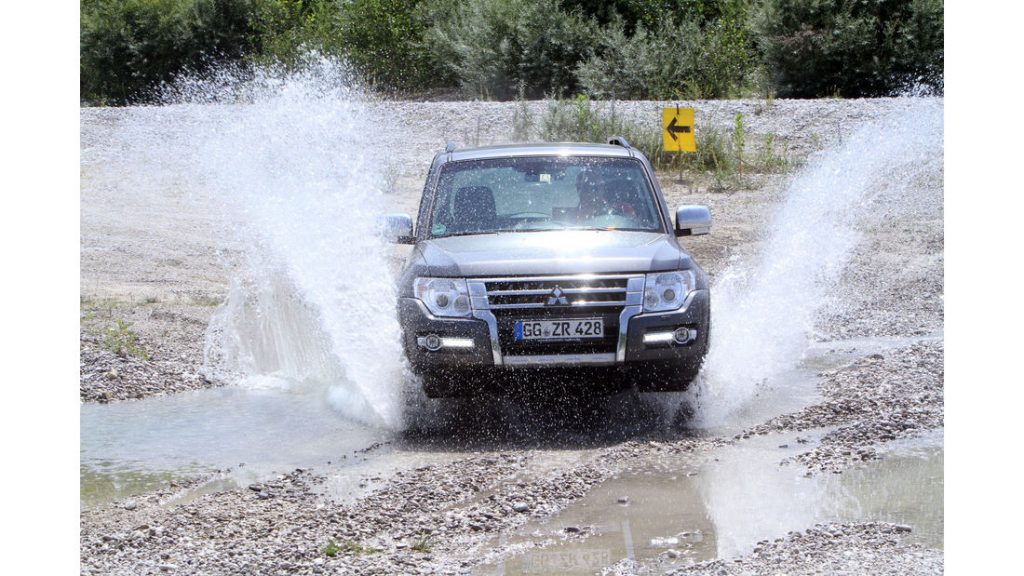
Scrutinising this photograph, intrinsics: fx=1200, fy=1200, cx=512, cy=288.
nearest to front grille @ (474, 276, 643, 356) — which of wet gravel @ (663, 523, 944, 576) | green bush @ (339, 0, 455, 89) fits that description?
wet gravel @ (663, 523, 944, 576)

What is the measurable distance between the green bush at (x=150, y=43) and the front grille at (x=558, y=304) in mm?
31005

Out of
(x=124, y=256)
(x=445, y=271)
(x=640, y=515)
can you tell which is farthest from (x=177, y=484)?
(x=124, y=256)

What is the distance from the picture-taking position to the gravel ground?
16.5 ft

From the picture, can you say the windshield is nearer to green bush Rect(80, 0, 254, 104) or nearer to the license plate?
the license plate

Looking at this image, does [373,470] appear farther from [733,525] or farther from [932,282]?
[932,282]

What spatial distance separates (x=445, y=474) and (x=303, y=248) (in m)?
5.82

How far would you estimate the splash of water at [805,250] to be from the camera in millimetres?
8969

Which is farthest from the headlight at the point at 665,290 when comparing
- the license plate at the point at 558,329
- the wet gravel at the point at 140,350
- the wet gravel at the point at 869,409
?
the wet gravel at the point at 140,350

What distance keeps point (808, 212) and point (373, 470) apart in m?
11.8

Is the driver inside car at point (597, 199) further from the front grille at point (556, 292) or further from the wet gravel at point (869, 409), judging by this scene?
the wet gravel at point (869, 409)

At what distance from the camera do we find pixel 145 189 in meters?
19.1

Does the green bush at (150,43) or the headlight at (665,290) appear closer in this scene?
the headlight at (665,290)

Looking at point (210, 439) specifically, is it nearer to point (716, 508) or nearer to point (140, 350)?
point (140, 350)

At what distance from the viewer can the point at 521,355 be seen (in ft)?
23.2
